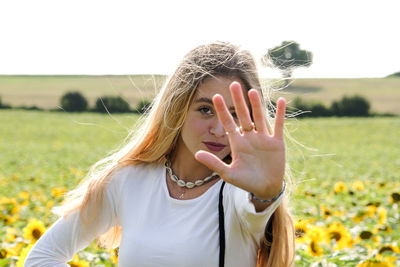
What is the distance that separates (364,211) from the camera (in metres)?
4.60

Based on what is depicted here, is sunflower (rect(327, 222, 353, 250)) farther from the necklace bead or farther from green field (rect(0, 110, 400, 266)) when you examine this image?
the necklace bead

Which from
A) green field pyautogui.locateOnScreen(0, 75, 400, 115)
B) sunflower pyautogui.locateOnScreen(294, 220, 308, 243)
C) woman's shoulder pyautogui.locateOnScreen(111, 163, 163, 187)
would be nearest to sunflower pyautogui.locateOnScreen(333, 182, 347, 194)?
sunflower pyautogui.locateOnScreen(294, 220, 308, 243)

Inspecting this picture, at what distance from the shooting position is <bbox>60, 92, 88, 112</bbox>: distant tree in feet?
118

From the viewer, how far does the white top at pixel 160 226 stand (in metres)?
1.77

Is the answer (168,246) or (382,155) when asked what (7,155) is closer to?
(382,155)

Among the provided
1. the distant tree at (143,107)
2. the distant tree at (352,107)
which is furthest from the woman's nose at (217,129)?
the distant tree at (352,107)

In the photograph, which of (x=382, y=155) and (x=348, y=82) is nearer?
(x=382, y=155)

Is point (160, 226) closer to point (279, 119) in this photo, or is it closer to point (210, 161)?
point (210, 161)

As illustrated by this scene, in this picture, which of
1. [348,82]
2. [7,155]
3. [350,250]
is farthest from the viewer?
[348,82]

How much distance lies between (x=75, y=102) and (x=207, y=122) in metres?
→ 35.4

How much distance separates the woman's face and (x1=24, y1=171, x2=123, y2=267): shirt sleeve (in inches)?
13.5

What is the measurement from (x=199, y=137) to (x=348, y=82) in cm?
4257

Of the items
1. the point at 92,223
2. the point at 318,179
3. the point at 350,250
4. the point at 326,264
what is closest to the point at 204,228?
the point at 92,223

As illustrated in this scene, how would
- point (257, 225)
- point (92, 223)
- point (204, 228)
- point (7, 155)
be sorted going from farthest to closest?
point (7, 155) < point (92, 223) < point (204, 228) < point (257, 225)
